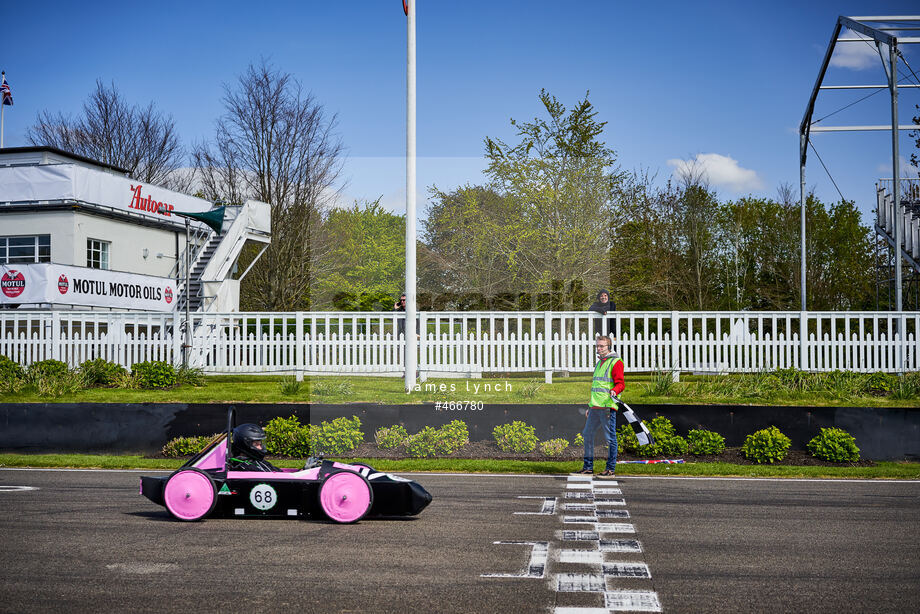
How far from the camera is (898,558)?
7258 millimetres

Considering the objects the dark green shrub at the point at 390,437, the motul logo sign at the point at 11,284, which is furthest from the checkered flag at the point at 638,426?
the motul logo sign at the point at 11,284

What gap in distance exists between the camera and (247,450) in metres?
9.23

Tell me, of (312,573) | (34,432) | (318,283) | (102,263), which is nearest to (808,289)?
(318,283)

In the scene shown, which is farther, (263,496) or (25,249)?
(25,249)

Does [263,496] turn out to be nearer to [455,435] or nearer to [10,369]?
[455,435]

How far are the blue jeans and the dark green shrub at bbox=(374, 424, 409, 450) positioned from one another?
361cm

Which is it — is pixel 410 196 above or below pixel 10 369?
above

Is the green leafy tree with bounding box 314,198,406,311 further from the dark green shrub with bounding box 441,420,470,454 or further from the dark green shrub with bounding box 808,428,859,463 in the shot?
the dark green shrub with bounding box 808,428,859,463

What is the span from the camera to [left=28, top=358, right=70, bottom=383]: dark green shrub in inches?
766

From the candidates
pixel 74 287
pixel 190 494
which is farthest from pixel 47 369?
pixel 190 494

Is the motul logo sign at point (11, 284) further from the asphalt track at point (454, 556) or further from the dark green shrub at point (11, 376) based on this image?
the asphalt track at point (454, 556)

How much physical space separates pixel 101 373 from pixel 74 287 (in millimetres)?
9672

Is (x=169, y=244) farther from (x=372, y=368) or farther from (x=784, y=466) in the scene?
(x=784, y=466)

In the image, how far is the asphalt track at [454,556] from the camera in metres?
5.88
